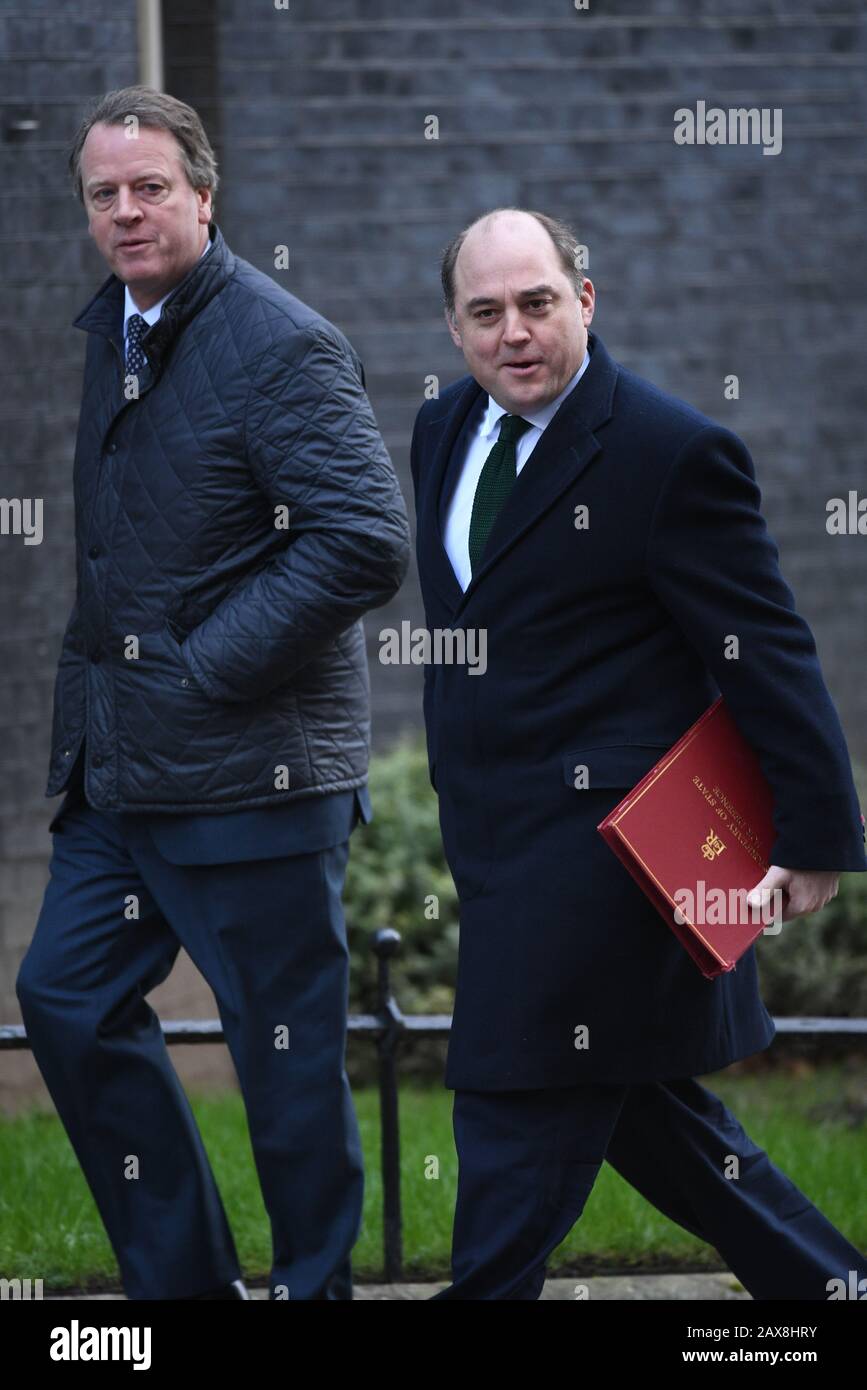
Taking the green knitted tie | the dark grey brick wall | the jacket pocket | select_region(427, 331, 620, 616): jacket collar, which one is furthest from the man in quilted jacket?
the dark grey brick wall

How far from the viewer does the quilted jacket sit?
395 cm

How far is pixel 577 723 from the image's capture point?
3.56 metres

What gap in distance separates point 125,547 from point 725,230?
4370 mm

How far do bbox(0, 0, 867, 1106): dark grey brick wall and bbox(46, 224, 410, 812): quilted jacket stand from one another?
97.9 inches

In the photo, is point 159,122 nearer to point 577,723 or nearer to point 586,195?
point 577,723

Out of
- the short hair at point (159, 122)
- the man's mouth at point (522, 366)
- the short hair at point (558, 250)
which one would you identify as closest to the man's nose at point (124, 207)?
the short hair at point (159, 122)

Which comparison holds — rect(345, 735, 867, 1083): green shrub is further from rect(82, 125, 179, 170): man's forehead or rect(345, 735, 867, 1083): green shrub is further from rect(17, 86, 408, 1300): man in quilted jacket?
rect(82, 125, 179, 170): man's forehead

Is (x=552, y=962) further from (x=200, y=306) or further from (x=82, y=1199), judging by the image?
(x=82, y=1199)

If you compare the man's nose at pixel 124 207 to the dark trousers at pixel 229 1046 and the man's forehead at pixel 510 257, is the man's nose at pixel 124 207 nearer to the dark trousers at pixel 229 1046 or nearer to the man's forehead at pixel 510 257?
the man's forehead at pixel 510 257

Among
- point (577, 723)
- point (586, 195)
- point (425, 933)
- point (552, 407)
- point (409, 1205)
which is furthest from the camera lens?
point (586, 195)

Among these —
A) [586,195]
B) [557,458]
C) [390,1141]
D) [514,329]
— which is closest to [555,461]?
[557,458]

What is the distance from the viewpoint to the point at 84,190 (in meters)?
4.11

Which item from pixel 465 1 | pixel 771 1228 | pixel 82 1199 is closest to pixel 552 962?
pixel 771 1228

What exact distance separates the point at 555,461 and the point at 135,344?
1030 millimetres
